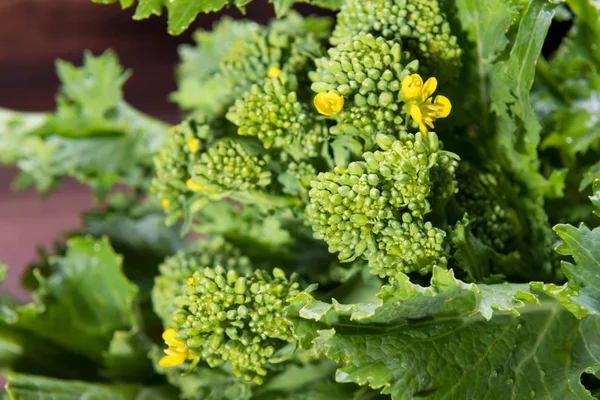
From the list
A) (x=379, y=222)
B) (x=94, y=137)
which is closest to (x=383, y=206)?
(x=379, y=222)

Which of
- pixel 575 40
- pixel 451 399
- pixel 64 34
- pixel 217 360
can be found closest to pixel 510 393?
pixel 451 399

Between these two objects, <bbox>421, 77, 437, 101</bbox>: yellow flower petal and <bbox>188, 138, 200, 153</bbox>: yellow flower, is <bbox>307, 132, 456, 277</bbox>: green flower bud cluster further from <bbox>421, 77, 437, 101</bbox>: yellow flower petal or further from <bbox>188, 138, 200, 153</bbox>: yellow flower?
<bbox>188, 138, 200, 153</bbox>: yellow flower

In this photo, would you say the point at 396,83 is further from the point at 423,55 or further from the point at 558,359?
the point at 558,359

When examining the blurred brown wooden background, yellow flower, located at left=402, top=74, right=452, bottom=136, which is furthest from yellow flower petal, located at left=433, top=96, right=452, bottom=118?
the blurred brown wooden background

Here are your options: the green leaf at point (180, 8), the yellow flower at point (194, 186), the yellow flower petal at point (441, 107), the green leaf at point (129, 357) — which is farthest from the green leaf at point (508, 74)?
the green leaf at point (129, 357)

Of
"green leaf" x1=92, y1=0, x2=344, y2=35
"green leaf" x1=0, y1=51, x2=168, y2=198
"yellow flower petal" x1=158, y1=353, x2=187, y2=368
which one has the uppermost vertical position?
"green leaf" x1=92, y1=0, x2=344, y2=35

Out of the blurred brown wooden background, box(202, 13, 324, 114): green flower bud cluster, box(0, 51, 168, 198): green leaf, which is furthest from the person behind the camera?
the blurred brown wooden background

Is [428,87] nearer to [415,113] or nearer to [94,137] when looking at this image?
[415,113]
